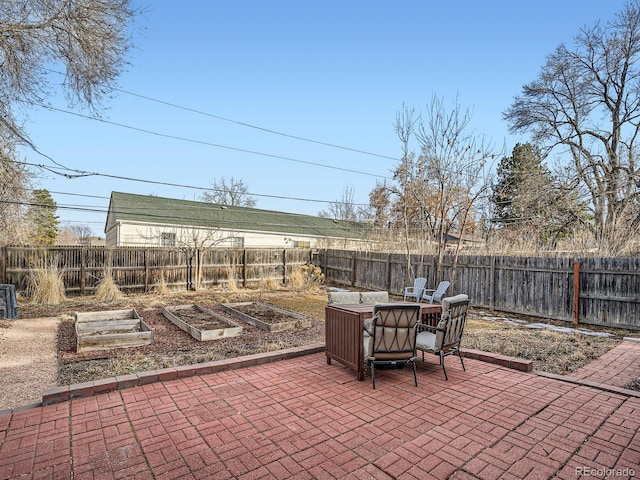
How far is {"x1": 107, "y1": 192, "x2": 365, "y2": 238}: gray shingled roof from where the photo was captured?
695 inches

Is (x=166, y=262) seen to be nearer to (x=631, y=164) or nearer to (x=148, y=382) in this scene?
(x=148, y=382)

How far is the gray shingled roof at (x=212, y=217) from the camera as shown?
17656 mm

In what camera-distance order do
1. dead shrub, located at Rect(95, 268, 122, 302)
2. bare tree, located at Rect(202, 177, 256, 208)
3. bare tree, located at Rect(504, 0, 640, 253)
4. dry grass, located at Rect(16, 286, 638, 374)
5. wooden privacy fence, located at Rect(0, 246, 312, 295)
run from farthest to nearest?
1. bare tree, located at Rect(202, 177, 256, 208)
2. bare tree, located at Rect(504, 0, 640, 253)
3. dead shrub, located at Rect(95, 268, 122, 302)
4. wooden privacy fence, located at Rect(0, 246, 312, 295)
5. dry grass, located at Rect(16, 286, 638, 374)

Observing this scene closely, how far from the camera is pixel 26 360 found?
4.51 m

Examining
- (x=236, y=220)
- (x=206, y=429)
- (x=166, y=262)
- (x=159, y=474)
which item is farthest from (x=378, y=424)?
(x=236, y=220)

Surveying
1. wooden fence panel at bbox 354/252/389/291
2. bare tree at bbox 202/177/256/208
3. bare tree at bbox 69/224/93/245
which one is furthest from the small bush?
bare tree at bbox 69/224/93/245

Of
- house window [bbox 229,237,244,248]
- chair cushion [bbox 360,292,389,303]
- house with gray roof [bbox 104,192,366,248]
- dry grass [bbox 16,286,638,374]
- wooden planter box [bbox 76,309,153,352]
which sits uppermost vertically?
house with gray roof [bbox 104,192,366,248]

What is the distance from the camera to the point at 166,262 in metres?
11.6

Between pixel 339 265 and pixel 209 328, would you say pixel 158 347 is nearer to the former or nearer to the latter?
pixel 209 328

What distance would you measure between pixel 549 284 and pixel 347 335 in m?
6.31

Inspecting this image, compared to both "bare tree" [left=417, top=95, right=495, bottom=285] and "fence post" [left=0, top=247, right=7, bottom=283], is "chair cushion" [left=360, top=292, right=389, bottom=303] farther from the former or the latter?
"fence post" [left=0, top=247, right=7, bottom=283]

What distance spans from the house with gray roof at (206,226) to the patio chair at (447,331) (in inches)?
416

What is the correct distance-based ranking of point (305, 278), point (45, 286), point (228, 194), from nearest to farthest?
point (45, 286) < point (305, 278) < point (228, 194)

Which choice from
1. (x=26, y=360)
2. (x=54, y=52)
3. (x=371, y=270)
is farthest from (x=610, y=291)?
(x=54, y=52)
